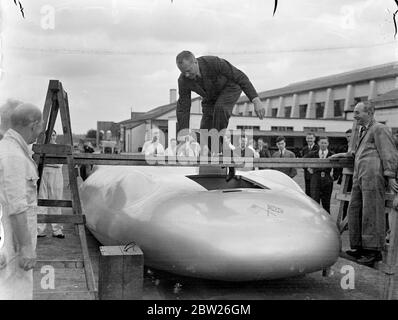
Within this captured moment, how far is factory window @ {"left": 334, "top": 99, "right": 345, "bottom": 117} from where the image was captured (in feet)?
13.9

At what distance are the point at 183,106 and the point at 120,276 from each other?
1708 mm

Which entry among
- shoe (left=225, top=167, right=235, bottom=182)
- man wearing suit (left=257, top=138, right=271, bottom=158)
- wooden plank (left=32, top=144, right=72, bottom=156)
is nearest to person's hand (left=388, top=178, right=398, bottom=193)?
shoe (left=225, top=167, right=235, bottom=182)

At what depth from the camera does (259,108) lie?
4.25m

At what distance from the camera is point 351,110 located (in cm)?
454

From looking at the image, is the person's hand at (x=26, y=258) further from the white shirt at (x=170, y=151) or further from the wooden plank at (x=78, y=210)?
the white shirt at (x=170, y=151)

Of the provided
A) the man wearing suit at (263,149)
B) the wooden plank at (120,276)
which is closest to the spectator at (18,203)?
the wooden plank at (120,276)

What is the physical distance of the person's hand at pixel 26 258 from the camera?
2701 mm

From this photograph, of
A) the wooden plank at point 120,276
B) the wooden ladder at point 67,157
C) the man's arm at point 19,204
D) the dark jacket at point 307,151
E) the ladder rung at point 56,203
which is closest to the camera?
the man's arm at point 19,204

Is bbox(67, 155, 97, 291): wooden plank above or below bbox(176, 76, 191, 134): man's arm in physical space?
below

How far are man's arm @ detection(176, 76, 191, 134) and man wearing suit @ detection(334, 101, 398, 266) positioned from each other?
139 cm

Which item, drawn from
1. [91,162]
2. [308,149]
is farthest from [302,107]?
[308,149]

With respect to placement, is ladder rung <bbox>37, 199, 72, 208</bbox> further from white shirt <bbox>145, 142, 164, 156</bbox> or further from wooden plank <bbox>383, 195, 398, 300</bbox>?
wooden plank <bbox>383, 195, 398, 300</bbox>
